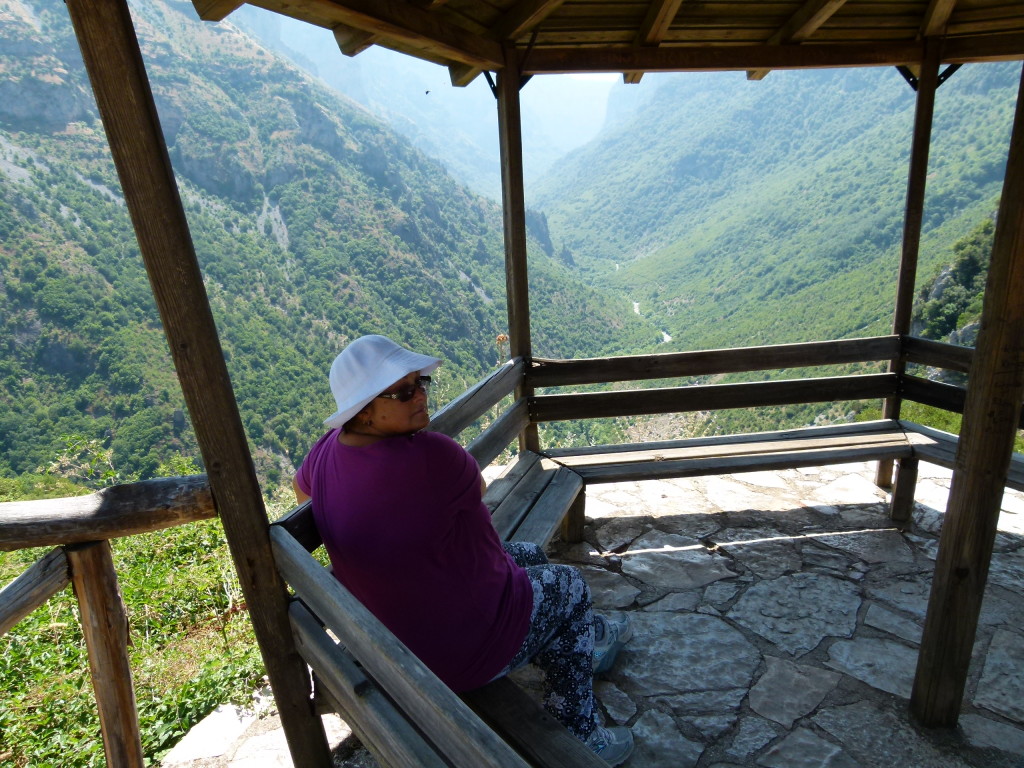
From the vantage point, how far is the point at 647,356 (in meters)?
3.66

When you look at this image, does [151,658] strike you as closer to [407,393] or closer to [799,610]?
[407,393]

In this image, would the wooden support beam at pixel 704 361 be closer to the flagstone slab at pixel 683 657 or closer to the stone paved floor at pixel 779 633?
the stone paved floor at pixel 779 633

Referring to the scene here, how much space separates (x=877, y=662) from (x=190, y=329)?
2507mm

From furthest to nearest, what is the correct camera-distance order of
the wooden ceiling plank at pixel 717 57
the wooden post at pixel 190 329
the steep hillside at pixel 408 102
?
1. the steep hillside at pixel 408 102
2. the wooden ceiling plank at pixel 717 57
3. the wooden post at pixel 190 329

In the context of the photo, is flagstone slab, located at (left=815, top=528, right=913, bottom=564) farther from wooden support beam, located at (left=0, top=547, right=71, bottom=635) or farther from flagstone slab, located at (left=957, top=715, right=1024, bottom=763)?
wooden support beam, located at (left=0, top=547, right=71, bottom=635)

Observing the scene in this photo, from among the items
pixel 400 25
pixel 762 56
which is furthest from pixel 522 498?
pixel 762 56

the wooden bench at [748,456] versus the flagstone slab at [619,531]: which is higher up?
the wooden bench at [748,456]

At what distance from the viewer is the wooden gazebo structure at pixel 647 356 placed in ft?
4.73

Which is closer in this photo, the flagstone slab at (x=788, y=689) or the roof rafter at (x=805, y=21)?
the flagstone slab at (x=788, y=689)

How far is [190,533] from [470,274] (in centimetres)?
5340

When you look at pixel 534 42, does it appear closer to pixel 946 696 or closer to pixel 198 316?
pixel 198 316

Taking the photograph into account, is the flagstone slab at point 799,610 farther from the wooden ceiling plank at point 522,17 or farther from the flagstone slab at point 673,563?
the wooden ceiling plank at point 522,17

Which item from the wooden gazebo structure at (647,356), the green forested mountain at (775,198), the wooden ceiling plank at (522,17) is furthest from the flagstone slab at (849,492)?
the green forested mountain at (775,198)

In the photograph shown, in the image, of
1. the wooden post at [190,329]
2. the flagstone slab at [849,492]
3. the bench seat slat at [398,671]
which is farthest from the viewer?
the flagstone slab at [849,492]
